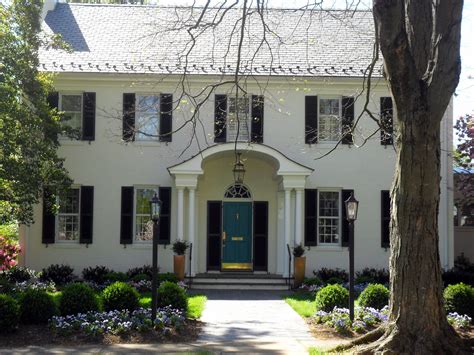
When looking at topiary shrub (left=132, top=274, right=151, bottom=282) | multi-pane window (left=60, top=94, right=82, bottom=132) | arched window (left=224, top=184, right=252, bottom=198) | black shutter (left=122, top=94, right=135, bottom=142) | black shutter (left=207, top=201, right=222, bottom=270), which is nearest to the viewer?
topiary shrub (left=132, top=274, right=151, bottom=282)

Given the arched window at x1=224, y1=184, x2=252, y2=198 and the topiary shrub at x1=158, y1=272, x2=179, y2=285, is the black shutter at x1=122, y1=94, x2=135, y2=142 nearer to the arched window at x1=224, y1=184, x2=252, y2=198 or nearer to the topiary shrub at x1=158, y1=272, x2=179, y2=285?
the arched window at x1=224, y1=184, x2=252, y2=198

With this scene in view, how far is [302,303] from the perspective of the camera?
44.7 ft

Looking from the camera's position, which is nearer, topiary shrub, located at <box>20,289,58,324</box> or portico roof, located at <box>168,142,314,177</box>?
topiary shrub, located at <box>20,289,58,324</box>

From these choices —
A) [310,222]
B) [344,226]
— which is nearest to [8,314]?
[310,222]

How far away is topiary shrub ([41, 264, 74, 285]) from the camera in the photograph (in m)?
16.8

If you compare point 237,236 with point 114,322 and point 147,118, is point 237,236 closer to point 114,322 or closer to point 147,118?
point 147,118

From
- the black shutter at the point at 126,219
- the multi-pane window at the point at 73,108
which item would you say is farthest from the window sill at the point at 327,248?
the multi-pane window at the point at 73,108

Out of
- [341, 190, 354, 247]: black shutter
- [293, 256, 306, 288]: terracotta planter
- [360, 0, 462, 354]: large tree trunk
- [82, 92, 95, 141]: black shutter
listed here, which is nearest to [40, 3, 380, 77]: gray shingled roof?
[82, 92, 95, 141]: black shutter

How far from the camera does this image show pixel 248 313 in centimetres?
1262

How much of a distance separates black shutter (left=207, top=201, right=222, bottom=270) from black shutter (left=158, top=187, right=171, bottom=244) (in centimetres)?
133

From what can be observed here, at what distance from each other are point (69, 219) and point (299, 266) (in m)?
7.11

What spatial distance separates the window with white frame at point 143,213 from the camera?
18031mm

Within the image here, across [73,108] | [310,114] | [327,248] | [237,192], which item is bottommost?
[327,248]

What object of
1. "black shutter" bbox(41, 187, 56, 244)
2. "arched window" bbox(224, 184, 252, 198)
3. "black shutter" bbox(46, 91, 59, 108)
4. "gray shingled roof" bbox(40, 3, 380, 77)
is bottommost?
"black shutter" bbox(41, 187, 56, 244)
